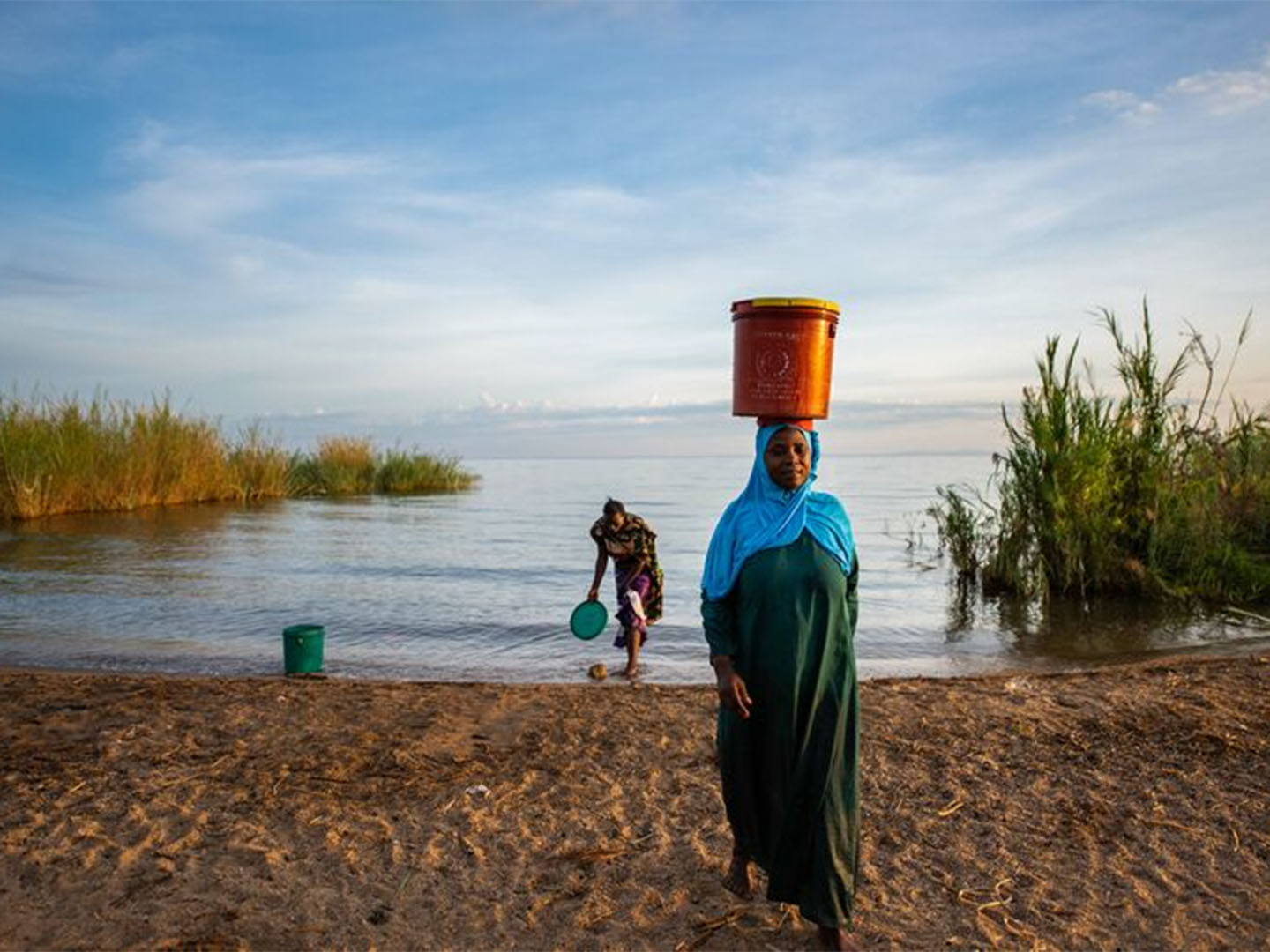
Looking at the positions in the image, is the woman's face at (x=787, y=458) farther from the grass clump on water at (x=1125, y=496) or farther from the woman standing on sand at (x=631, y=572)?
the grass clump on water at (x=1125, y=496)

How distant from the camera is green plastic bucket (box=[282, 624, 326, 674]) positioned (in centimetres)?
735

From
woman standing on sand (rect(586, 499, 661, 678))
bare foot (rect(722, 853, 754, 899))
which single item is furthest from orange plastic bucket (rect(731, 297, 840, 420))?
woman standing on sand (rect(586, 499, 661, 678))

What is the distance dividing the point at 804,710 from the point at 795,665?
6.7 inches

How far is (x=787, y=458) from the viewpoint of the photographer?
321 cm

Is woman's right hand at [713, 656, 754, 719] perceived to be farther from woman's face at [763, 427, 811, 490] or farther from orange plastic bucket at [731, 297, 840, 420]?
orange plastic bucket at [731, 297, 840, 420]

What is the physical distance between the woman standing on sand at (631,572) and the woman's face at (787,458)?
4.68 metres

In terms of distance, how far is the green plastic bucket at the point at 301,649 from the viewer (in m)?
7.35

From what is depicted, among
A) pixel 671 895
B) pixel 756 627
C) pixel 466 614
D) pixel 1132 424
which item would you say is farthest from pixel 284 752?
pixel 1132 424

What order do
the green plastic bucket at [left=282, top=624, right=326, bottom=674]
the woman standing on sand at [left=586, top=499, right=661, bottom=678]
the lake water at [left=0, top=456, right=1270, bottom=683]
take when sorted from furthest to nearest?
the lake water at [left=0, top=456, right=1270, bottom=683] → the woman standing on sand at [left=586, top=499, right=661, bottom=678] → the green plastic bucket at [left=282, top=624, right=326, bottom=674]

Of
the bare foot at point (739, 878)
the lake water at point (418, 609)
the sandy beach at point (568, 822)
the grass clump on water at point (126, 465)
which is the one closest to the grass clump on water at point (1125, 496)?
the lake water at point (418, 609)

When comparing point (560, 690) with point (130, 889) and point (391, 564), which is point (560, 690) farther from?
point (391, 564)

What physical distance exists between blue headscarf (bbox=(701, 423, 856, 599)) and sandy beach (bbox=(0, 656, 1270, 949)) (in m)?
1.29

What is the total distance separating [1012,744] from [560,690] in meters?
2.96

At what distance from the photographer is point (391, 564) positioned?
48.6 ft
